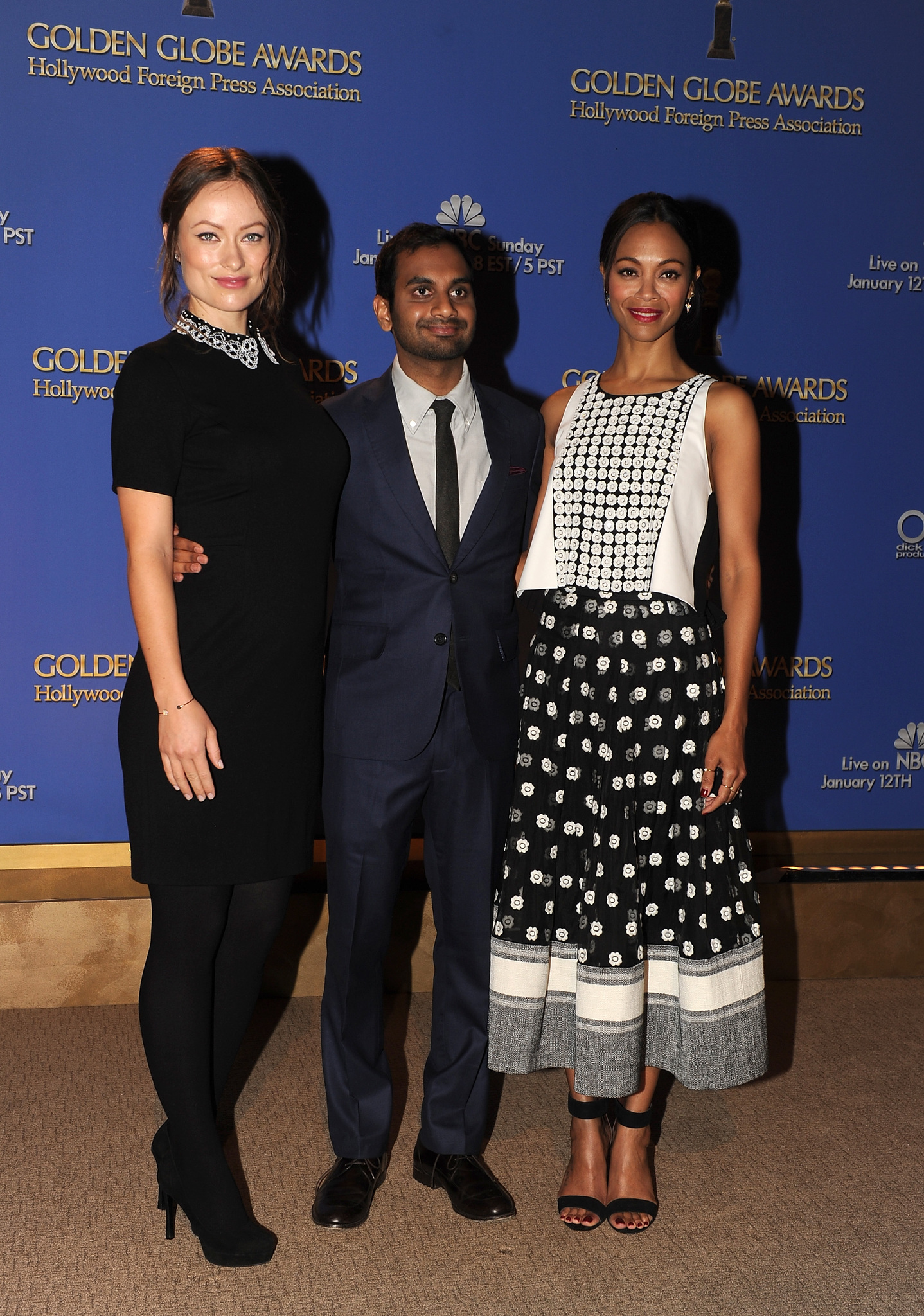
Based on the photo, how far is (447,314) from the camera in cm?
225

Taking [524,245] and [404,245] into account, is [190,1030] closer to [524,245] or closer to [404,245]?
[404,245]

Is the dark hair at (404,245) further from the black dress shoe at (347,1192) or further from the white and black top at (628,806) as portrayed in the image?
the black dress shoe at (347,1192)

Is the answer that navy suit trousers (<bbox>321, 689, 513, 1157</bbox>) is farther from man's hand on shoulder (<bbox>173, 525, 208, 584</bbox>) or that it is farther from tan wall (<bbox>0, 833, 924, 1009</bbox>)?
tan wall (<bbox>0, 833, 924, 1009</bbox>)

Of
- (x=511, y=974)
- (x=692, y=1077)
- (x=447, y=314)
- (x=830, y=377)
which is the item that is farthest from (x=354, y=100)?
(x=692, y=1077)

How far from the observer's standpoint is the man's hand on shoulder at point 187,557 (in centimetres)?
198

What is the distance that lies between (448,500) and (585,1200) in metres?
1.40

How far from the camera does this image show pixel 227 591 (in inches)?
79.0

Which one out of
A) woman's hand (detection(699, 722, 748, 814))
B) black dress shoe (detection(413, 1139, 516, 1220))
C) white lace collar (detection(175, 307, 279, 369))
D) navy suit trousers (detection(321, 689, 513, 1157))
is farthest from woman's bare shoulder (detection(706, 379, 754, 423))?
black dress shoe (detection(413, 1139, 516, 1220))

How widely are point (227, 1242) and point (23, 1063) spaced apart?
1.11 m

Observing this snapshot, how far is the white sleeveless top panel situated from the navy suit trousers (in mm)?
391

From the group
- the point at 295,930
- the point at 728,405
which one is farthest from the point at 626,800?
the point at 295,930

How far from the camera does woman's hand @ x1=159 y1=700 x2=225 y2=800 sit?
195 centimetres

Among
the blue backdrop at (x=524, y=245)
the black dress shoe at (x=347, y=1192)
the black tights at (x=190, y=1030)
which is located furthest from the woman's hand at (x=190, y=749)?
the blue backdrop at (x=524, y=245)

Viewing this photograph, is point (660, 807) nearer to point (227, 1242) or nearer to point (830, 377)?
point (227, 1242)
